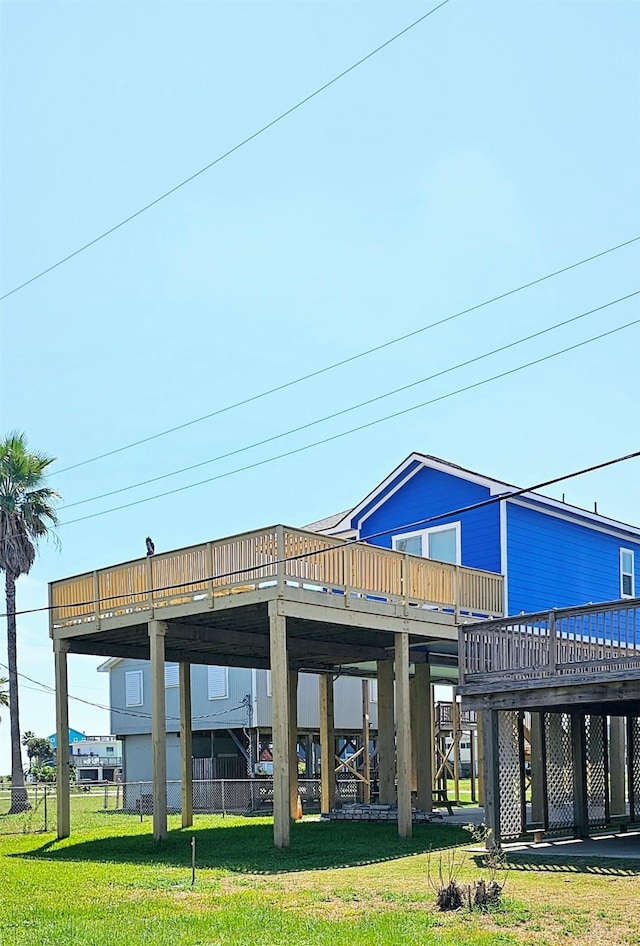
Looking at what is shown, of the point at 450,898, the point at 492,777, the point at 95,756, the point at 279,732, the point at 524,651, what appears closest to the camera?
the point at 450,898

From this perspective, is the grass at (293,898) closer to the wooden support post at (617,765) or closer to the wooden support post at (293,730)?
the wooden support post at (617,765)

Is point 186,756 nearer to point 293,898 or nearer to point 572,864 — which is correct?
point 572,864

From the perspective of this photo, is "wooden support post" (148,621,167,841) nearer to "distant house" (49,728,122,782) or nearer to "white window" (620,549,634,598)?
"white window" (620,549,634,598)

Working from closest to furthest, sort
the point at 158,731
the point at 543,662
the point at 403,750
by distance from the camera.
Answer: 1. the point at 543,662
2. the point at 403,750
3. the point at 158,731

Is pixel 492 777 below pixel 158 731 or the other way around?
below

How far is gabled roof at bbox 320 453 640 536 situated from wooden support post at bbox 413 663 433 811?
13.2 ft

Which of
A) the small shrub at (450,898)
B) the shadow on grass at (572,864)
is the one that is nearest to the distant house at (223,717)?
the shadow on grass at (572,864)

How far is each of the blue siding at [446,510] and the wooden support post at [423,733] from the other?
316cm

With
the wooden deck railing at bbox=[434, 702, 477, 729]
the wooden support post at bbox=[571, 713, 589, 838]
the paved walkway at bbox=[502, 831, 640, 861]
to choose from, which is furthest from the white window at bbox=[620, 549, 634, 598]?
the paved walkway at bbox=[502, 831, 640, 861]

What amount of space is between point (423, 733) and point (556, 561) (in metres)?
5.08

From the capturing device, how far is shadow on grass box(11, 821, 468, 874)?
1725cm

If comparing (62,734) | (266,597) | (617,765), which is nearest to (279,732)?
(266,597)

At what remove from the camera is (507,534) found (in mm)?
24281

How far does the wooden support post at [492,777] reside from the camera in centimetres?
1733
